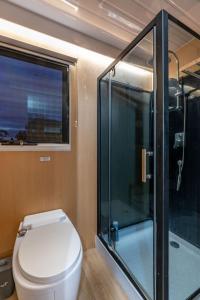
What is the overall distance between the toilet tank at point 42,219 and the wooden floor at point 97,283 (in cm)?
51

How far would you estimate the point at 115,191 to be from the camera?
5.84 feet

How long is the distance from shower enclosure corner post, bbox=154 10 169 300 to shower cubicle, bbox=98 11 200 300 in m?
0.17

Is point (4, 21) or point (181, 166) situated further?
Result: point (181, 166)

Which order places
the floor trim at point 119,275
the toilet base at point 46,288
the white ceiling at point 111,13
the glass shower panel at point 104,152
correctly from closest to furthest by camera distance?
the toilet base at point 46,288 < the floor trim at point 119,275 < the white ceiling at point 111,13 < the glass shower panel at point 104,152

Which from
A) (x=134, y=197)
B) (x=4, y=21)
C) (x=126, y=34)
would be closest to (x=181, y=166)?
(x=134, y=197)

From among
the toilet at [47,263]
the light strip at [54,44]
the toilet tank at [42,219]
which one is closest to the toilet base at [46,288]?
the toilet at [47,263]

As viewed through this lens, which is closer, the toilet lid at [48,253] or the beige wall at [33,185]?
the toilet lid at [48,253]

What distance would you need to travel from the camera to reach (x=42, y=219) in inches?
51.9

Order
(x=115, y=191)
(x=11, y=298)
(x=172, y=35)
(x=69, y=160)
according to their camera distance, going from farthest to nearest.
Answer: (x=115, y=191)
(x=69, y=160)
(x=11, y=298)
(x=172, y=35)

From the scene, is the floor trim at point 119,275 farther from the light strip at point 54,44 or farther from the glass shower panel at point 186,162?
the light strip at point 54,44

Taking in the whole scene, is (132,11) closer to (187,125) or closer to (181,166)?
(187,125)

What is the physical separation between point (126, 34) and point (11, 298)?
7.83ft

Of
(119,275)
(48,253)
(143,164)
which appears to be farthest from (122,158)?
(48,253)

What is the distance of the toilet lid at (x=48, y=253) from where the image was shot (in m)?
0.84
